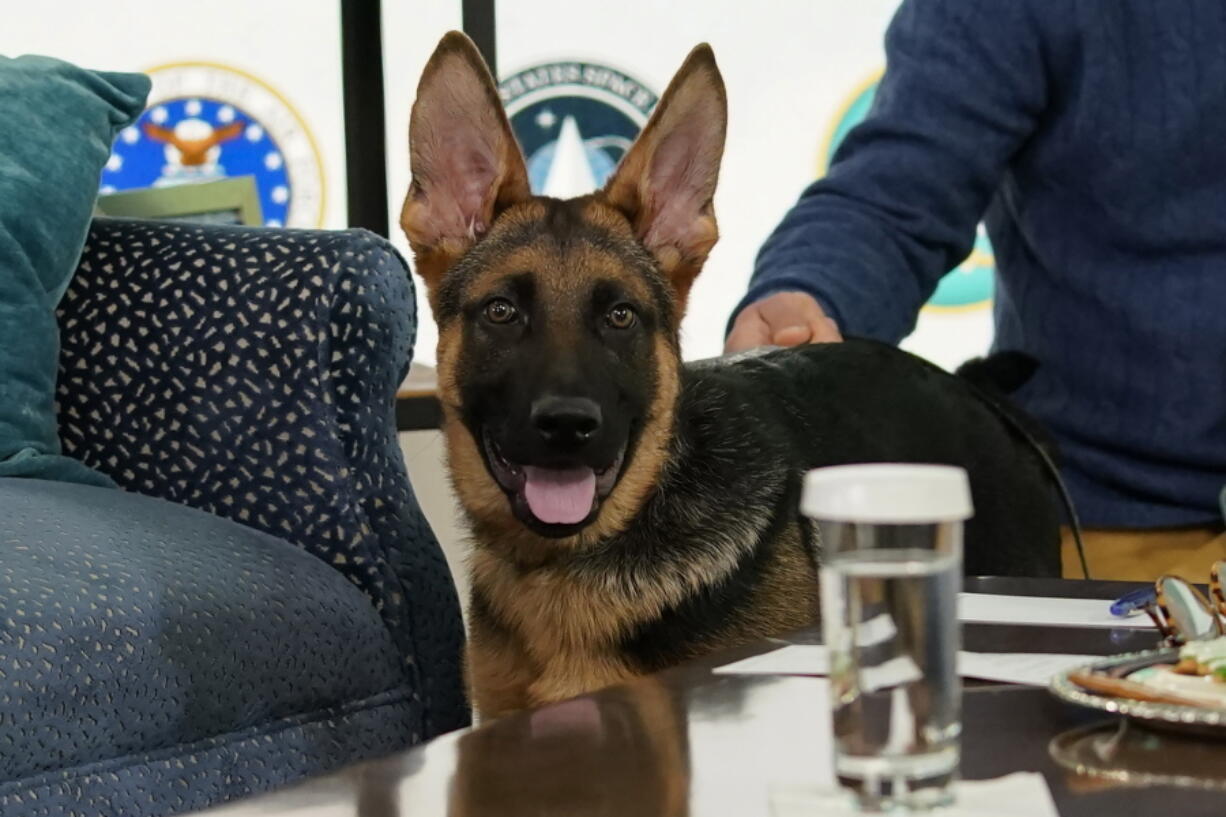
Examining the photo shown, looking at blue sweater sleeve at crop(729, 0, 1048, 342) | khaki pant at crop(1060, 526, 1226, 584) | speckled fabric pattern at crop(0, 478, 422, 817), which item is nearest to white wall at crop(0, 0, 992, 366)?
blue sweater sleeve at crop(729, 0, 1048, 342)

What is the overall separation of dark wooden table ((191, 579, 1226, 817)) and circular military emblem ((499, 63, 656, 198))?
3.19 metres

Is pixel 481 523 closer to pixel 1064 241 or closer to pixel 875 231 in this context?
pixel 875 231

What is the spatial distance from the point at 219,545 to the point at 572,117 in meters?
2.72

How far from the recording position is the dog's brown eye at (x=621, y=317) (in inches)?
71.3

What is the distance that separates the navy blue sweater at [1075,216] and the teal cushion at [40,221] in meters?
1.04

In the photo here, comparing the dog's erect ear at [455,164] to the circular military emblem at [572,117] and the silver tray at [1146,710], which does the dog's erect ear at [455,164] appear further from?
the circular military emblem at [572,117]

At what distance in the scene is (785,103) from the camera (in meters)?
4.08

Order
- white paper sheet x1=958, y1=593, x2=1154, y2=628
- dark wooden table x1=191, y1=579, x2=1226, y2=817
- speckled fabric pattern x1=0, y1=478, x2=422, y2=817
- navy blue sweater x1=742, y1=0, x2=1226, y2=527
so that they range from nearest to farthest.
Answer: dark wooden table x1=191, y1=579, x2=1226, y2=817, white paper sheet x1=958, y1=593, x2=1154, y2=628, speckled fabric pattern x1=0, y1=478, x2=422, y2=817, navy blue sweater x1=742, y1=0, x2=1226, y2=527

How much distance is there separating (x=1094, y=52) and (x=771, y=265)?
58cm

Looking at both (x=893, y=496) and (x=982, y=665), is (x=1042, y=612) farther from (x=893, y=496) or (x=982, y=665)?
(x=893, y=496)

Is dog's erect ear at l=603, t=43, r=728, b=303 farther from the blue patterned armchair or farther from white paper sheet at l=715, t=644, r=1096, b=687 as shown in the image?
white paper sheet at l=715, t=644, r=1096, b=687

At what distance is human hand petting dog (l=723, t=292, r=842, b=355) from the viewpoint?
88.7 inches

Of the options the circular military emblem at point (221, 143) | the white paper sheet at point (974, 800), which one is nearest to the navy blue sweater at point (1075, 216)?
the white paper sheet at point (974, 800)

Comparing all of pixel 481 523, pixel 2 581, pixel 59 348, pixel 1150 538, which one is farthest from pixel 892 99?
pixel 2 581
